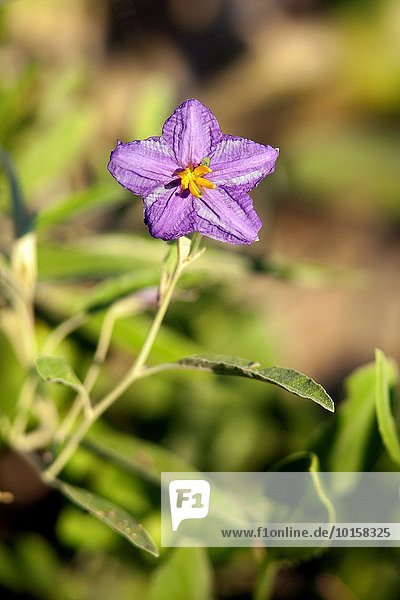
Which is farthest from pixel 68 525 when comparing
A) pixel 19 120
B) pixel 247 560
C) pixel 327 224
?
pixel 327 224

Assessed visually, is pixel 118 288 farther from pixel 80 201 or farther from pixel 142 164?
pixel 142 164

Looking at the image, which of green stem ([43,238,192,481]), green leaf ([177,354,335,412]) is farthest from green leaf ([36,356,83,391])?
green leaf ([177,354,335,412])

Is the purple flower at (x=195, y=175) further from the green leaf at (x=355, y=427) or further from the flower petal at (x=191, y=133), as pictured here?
the green leaf at (x=355, y=427)

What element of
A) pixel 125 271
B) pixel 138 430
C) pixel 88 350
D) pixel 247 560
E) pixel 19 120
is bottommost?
pixel 247 560

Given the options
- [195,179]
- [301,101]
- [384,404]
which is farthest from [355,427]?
[301,101]

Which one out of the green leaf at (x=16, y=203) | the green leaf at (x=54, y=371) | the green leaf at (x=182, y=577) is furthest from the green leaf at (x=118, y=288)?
the green leaf at (x=182, y=577)

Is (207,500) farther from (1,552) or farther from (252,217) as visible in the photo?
(1,552)
